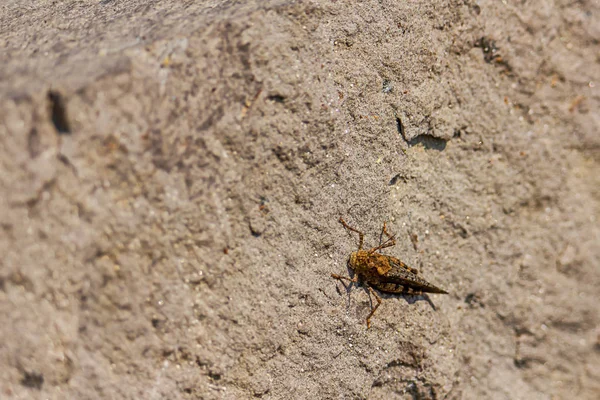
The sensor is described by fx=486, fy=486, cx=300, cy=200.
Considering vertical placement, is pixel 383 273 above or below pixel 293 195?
below

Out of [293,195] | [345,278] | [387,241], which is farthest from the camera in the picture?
[387,241]

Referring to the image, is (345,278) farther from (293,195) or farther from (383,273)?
(293,195)

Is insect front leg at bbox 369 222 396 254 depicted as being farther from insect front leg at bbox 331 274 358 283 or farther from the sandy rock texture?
insect front leg at bbox 331 274 358 283

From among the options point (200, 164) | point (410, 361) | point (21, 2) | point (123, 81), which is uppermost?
point (21, 2)

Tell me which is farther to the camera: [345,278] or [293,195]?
[345,278]

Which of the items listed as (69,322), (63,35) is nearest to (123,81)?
(63,35)

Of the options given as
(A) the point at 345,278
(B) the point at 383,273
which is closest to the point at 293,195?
(A) the point at 345,278

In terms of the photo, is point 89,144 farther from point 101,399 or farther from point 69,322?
point 101,399
